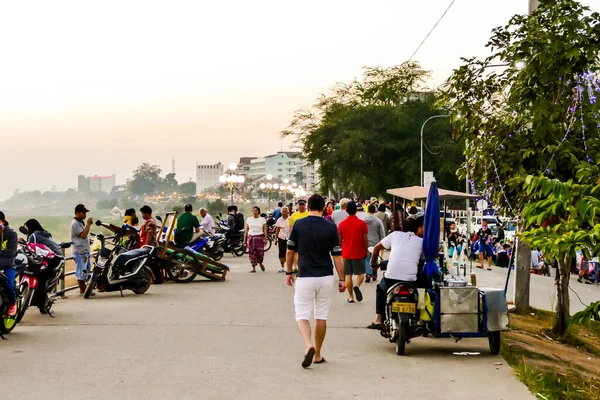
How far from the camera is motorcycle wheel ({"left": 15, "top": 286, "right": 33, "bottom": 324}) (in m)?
11.9

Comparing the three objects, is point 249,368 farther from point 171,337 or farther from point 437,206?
point 437,206

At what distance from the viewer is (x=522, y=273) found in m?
15.9

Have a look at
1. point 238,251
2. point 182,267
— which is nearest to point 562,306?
point 182,267

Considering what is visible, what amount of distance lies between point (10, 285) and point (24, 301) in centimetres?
123

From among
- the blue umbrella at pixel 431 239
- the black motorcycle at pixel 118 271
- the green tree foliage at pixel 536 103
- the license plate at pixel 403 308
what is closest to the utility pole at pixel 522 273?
the green tree foliage at pixel 536 103

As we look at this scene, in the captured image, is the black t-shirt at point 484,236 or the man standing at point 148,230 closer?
the man standing at point 148,230

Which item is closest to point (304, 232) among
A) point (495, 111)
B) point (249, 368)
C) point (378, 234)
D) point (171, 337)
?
point (249, 368)

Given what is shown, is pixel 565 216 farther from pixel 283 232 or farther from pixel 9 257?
pixel 283 232

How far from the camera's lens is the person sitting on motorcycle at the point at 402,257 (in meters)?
10.7

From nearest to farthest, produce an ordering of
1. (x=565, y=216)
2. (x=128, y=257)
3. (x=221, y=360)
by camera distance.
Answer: (x=565, y=216) → (x=221, y=360) → (x=128, y=257)

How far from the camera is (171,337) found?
11359 millimetres

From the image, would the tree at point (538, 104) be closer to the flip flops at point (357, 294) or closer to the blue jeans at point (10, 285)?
the flip flops at point (357, 294)

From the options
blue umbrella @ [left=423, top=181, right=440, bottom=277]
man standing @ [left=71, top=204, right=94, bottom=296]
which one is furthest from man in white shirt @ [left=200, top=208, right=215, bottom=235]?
blue umbrella @ [left=423, top=181, right=440, bottom=277]

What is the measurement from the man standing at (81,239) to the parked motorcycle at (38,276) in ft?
7.51
